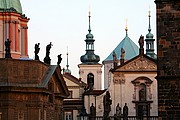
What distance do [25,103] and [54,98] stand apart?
6.10m

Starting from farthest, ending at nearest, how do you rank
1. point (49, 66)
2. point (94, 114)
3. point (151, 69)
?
point (151, 69), point (94, 114), point (49, 66)

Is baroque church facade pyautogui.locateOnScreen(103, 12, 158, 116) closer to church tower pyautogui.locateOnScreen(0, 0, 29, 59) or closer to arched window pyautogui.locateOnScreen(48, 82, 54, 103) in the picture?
church tower pyautogui.locateOnScreen(0, 0, 29, 59)

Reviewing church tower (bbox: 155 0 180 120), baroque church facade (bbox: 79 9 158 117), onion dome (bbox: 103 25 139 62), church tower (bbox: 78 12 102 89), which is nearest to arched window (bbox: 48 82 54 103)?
church tower (bbox: 155 0 180 120)

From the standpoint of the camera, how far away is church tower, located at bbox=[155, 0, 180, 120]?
79.0 feet

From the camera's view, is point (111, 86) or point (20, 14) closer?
point (20, 14)

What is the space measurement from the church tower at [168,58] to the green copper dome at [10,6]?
27437 mm

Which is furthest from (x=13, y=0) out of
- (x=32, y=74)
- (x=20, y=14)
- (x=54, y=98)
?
(x=32, y=74)

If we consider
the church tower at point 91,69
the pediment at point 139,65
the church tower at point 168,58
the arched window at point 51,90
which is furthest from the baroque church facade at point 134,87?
the church tower at point 168,58

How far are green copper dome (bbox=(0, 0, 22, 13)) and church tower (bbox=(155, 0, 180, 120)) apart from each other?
2744cm

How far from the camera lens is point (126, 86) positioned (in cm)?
7231

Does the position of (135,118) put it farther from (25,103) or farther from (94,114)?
(25,103)

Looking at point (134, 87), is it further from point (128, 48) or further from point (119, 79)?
point (128, 48)

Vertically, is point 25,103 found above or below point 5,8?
below

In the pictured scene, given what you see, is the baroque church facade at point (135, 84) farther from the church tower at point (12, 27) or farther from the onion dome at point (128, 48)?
the onion dome at point (128, 48)
